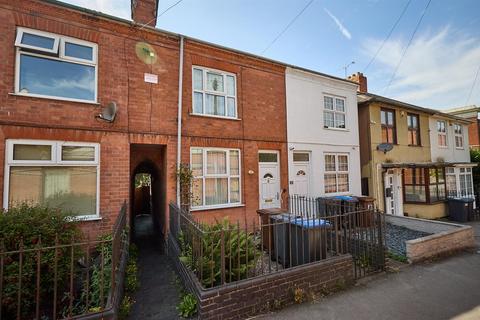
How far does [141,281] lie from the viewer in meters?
4.97

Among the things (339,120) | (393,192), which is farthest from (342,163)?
(393,192)

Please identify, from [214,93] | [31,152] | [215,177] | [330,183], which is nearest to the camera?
[31,152]

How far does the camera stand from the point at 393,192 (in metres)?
12.9

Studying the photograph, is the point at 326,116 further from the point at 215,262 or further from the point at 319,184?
the point at 215,262

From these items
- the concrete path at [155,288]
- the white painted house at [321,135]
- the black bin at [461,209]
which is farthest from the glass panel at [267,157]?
the black bin at [461,209]

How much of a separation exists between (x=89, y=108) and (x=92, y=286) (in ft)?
14.4

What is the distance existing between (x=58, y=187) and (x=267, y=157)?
6409 millimetres

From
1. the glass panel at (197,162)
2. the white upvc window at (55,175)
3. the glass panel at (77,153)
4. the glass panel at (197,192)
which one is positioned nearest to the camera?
the white upvc window at (55,175)

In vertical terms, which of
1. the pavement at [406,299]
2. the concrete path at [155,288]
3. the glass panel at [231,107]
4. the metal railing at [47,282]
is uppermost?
the glass panel at [231,107]

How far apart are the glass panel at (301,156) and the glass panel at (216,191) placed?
3263 mm

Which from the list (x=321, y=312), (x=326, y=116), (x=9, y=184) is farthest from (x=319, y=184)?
(x=9, y=184)

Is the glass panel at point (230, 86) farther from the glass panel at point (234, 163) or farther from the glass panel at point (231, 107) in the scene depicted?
the glass panel at point (234, 163)

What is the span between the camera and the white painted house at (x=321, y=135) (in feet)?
32.5

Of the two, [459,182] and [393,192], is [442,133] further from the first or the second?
[393,192]
